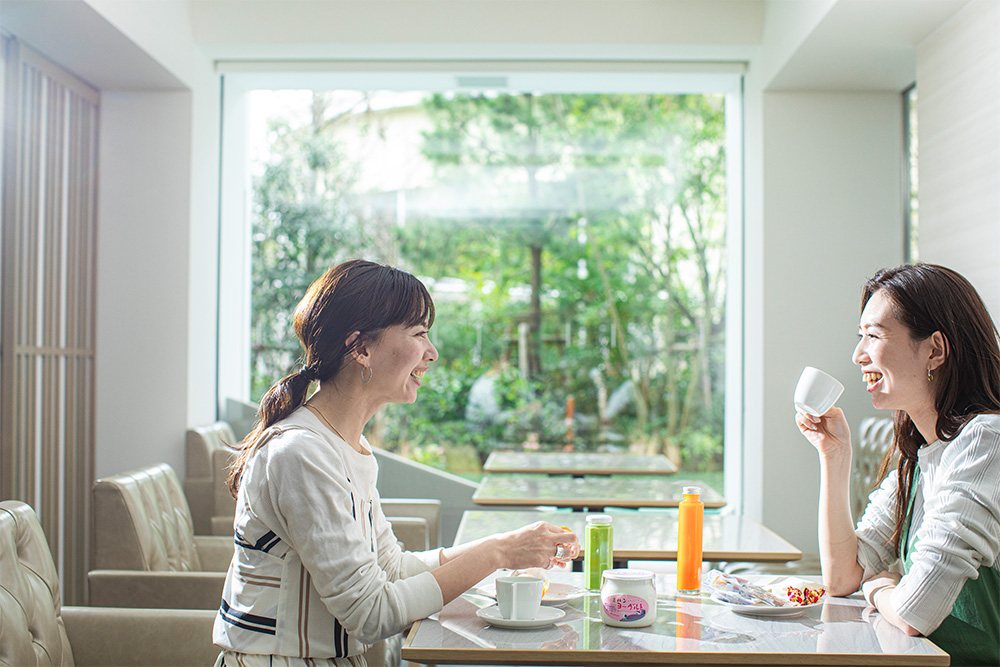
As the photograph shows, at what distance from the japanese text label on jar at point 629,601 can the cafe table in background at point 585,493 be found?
1.28 m

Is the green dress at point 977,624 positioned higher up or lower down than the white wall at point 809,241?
lower down

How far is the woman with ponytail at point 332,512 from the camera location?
1385mm

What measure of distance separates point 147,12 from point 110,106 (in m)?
0.66

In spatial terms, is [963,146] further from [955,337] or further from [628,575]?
[628,575]

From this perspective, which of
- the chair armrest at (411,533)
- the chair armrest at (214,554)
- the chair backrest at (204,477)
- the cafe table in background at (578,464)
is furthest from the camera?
the cafe table in background at (578,464)

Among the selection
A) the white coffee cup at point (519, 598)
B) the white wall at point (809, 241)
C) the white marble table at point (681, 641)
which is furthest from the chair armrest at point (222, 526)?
the white wall at point (809, 241)

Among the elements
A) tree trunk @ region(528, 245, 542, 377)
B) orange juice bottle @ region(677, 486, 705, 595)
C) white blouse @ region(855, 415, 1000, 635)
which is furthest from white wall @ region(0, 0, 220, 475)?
white blouse @ region(855, 415, 1000, 635)

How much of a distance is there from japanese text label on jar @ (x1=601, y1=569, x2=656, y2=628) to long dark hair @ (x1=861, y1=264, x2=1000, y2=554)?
61 centimetres

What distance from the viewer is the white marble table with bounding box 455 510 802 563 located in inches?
84.2

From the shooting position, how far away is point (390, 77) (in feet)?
13.5

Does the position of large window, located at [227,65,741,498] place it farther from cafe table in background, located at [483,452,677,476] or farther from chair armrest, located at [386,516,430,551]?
chair armrest, located at [386,516,430,551]

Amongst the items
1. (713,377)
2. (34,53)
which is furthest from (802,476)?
(34,53)

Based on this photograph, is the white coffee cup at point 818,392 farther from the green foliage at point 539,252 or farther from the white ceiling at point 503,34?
the green foliage at point 539,252

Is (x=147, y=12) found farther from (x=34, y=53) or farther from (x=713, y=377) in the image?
(x=713, y=377)
